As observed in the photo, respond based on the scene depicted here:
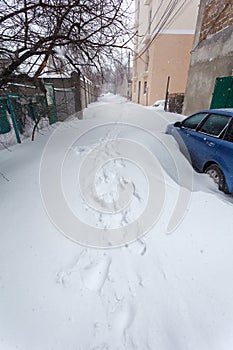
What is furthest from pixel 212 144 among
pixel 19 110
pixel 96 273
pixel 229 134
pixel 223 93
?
pixel 19 110

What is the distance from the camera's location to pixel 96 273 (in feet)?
5.06

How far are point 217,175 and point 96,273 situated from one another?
2341mm

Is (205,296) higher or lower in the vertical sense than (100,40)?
lower

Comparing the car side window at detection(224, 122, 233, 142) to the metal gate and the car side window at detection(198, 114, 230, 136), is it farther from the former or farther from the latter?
the metal gate

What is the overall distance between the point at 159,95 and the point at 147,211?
51.8 feet

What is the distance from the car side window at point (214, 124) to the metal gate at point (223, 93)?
3131 millimetres

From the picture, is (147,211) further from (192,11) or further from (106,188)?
(192,11)

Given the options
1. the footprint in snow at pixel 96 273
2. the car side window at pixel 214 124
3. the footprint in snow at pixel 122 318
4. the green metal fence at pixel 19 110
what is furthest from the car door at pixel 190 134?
the green metal fence at pixel 19 110

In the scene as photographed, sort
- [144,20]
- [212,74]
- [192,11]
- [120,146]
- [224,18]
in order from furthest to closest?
[144,20], [192,11], [212,74], [224,18], [120,146]

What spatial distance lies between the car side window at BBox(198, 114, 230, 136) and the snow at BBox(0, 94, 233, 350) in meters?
1.22

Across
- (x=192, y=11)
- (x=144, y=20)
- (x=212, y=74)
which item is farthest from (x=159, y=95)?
(x=212, y=74)

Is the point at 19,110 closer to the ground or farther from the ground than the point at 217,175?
farther from the ground

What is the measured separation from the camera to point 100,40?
3766mm

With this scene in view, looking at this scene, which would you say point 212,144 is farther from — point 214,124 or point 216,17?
point 216,17
